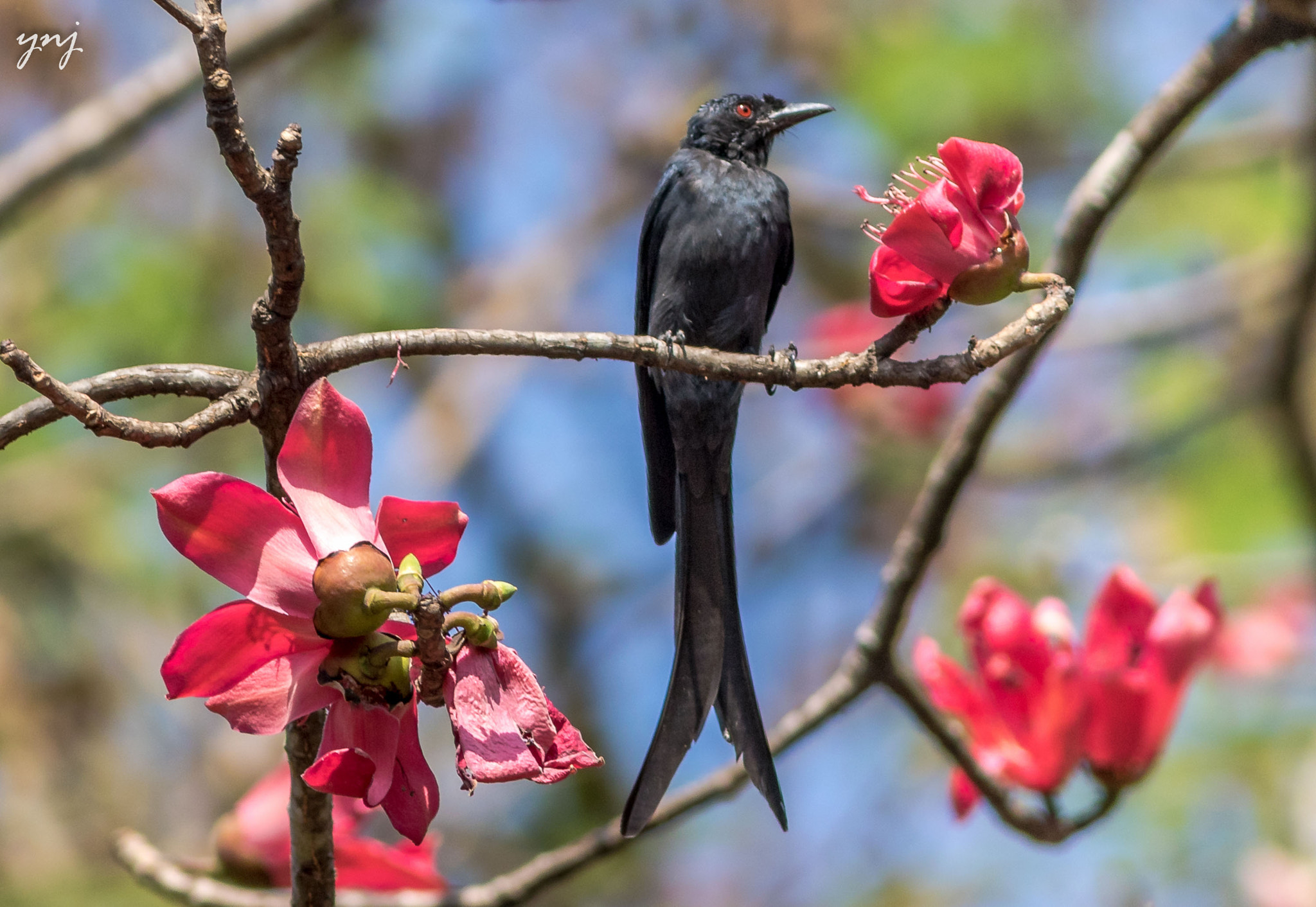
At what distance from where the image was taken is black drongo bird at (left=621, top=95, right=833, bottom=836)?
2.26 meters

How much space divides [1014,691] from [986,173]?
1214mm

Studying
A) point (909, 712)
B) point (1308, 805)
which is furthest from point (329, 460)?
point (1308, 805)

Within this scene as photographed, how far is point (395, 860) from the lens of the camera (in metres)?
2.09

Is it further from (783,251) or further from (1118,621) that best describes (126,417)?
(783,251)

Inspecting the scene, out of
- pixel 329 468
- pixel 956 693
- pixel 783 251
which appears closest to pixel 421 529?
pixel 329 468

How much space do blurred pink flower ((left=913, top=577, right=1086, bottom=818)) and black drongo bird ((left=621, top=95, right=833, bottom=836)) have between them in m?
0.53

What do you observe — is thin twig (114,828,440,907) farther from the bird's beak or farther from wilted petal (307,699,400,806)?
the bird's beak

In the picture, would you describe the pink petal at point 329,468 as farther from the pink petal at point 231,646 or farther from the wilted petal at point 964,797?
the wilted petal at point 964,797

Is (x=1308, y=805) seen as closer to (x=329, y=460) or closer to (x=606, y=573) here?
(x=606, y=573)

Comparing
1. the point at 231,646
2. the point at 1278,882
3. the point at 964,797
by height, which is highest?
the point at 231,646

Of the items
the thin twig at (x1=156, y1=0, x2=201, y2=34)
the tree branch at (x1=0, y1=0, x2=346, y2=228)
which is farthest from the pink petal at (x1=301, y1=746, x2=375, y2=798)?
the tree branch at (x1=0, y1=0, x2=346, y2=228)

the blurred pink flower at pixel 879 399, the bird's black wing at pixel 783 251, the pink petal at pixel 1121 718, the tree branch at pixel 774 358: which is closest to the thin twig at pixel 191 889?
the tree branch at pixel 774 358

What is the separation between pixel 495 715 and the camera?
122 centimetres

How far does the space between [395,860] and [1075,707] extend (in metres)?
1.32
